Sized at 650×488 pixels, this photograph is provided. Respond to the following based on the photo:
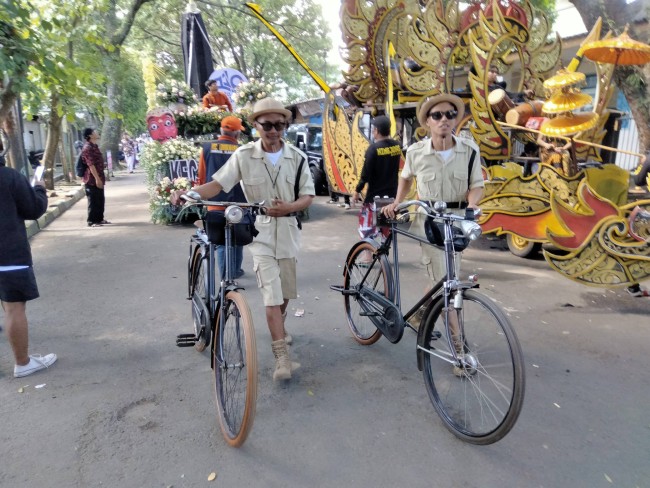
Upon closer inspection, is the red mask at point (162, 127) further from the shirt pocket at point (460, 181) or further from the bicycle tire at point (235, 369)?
the bicycle tire at point (235, 369)

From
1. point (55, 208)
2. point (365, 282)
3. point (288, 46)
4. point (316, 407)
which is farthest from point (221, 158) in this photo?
point (55, 208)

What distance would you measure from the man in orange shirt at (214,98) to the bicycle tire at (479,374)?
8015 mm

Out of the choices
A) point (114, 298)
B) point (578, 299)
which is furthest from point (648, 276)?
point (114, 298)

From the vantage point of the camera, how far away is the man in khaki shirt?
3.30 metres

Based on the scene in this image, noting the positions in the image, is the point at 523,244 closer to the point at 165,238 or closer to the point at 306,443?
the point at 306,443

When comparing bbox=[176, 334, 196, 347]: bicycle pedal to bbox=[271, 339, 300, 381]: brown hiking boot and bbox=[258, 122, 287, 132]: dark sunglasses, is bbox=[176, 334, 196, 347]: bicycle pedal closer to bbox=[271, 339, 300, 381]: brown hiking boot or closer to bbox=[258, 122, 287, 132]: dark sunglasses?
bbox=[271, 339, 300, 381]: brown hiking boot

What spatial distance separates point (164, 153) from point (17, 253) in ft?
19.7

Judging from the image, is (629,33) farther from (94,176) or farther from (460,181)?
(94,176)

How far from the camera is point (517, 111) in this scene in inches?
256

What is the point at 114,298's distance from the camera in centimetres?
515

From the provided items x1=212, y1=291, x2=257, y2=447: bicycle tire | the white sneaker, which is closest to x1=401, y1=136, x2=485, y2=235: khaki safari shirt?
x1=212, y1=291, x2=257, y2=447: bicycle tire

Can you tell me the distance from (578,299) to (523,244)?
181 cm

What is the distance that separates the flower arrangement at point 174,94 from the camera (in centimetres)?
938

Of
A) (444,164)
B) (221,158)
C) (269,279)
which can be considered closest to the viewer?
(269,279)
